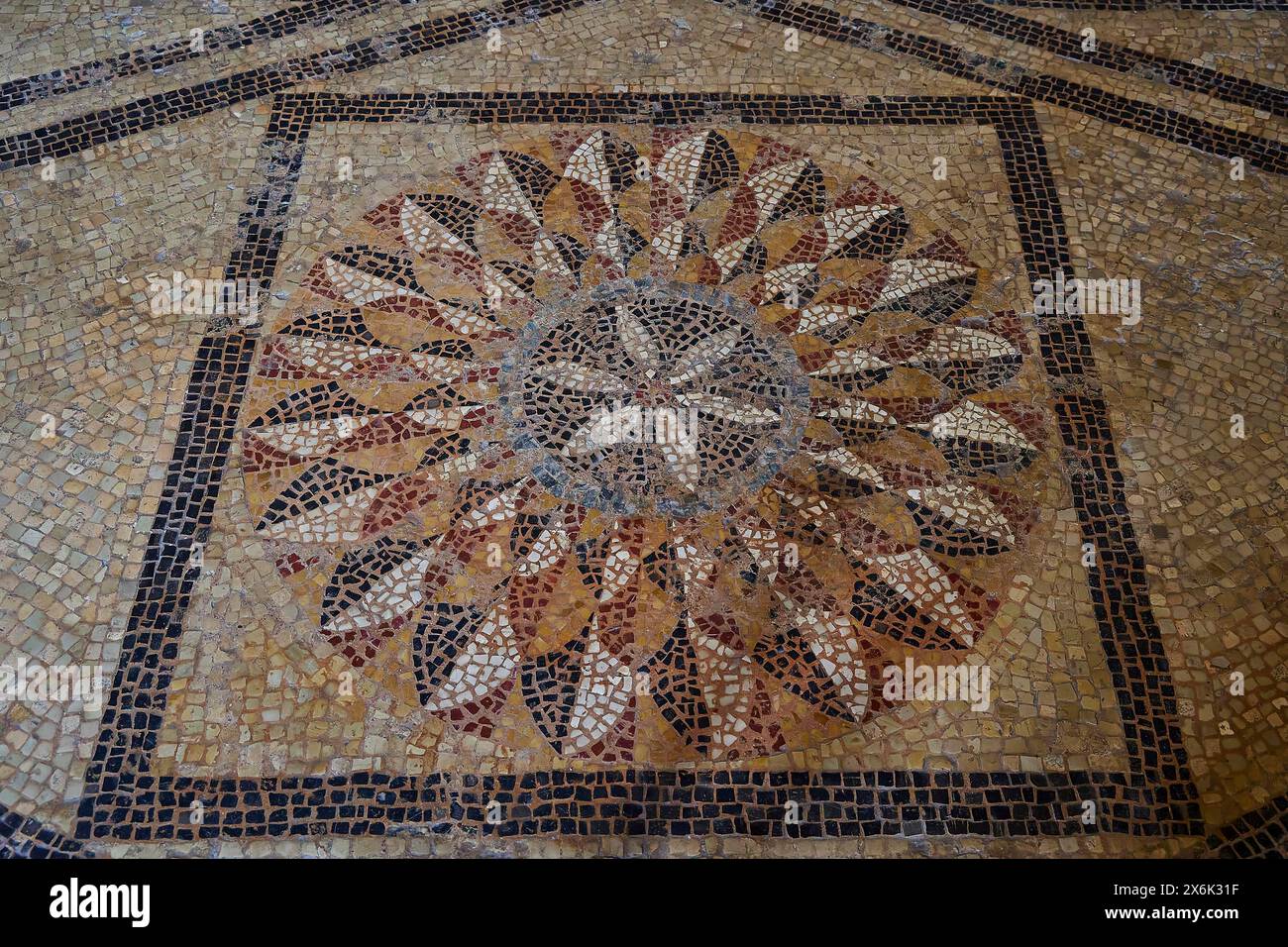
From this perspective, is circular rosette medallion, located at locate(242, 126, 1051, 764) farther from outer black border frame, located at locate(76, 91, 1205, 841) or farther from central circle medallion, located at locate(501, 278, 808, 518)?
outer black border frame, located at locate(76, 91, 1205, 841)

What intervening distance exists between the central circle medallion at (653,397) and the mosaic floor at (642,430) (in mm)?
29

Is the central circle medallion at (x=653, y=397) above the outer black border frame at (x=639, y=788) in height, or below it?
above

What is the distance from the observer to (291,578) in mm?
4828

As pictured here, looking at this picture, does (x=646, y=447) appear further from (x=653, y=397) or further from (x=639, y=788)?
(x=639, y=788)

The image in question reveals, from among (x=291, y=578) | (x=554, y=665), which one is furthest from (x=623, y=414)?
(x=291, y=578)

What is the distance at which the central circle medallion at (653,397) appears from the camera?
17.0ft

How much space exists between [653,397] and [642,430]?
0.72 feet

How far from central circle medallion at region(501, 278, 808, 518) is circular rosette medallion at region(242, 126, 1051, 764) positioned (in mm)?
15

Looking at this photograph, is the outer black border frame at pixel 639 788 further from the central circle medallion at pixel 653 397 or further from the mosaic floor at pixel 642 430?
the central circle medallion at pixel 653 397

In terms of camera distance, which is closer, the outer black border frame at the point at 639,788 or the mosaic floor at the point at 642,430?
the outer black border frame at the point at 639,788

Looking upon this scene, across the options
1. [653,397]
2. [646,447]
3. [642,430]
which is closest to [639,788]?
[646,447]

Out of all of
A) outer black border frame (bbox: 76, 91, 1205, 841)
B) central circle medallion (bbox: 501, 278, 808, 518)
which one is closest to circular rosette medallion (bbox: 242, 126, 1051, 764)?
central circle medallion (bbox: 501, 278, 808, 518)

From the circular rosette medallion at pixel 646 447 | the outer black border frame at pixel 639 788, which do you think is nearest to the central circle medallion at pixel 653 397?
the circular rosette medallion at pixel 646 447

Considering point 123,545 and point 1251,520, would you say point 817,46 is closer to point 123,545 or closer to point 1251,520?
point 1251,520
